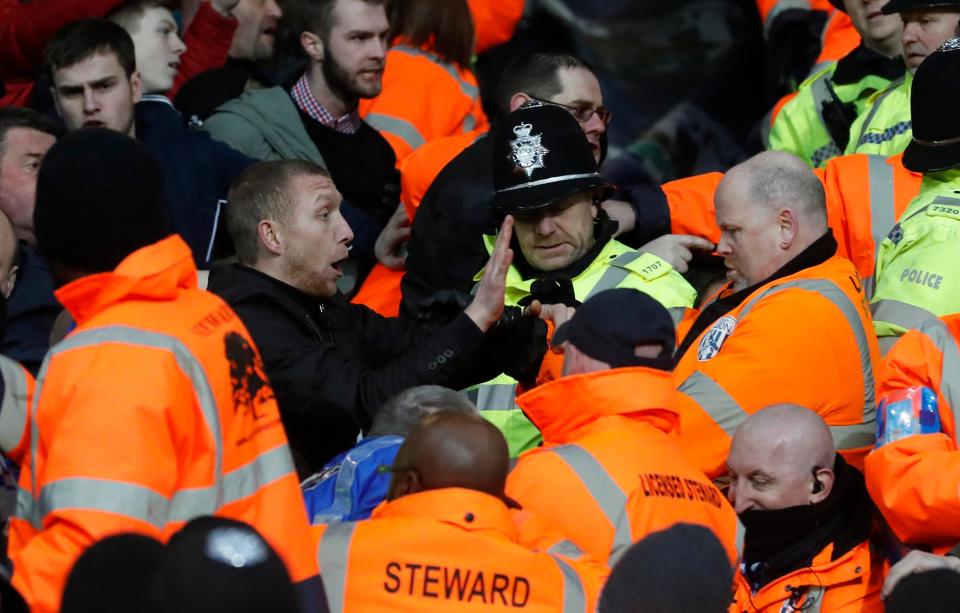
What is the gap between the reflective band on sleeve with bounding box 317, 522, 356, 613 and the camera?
3.96 meters

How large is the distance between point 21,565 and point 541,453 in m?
1.46

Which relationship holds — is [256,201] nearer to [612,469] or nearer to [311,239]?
[311,239]

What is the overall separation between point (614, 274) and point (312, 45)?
2279mm

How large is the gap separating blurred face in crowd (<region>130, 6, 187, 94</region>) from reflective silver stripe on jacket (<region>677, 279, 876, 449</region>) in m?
2.87

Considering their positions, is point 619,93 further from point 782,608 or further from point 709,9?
point 782,608

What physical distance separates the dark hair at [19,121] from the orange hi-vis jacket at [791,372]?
8.47 ft

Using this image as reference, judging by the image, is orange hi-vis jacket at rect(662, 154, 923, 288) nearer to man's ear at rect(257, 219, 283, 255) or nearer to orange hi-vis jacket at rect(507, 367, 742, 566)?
man's ear at rect(257, 219, 283, 255)

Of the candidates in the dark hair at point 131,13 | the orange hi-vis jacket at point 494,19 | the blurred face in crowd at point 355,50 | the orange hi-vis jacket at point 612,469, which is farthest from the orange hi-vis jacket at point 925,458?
the orange hi-vis jacket at point 494,19

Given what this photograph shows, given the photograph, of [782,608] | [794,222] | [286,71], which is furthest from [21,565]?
[286,71]

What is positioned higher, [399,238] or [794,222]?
[794,222]

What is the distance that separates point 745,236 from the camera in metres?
5.79

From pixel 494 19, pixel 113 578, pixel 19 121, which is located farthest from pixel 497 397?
pixel 494 19

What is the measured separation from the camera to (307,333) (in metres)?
5.34

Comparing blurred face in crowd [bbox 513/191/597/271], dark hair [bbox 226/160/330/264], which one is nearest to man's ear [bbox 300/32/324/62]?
blurred face in crowd [bbox 513/191/597/271]
